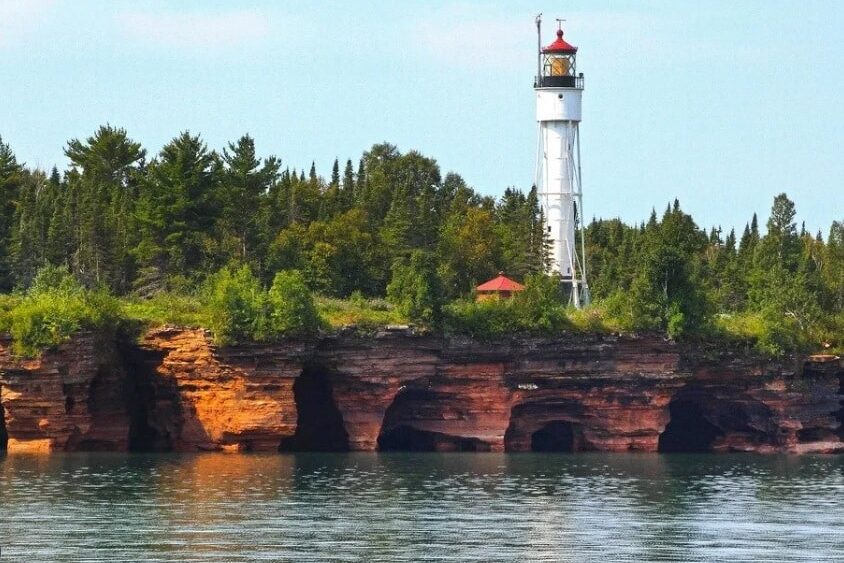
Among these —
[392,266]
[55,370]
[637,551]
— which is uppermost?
[392,266]

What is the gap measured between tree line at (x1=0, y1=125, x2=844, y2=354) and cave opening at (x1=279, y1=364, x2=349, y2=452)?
5665 millimetres

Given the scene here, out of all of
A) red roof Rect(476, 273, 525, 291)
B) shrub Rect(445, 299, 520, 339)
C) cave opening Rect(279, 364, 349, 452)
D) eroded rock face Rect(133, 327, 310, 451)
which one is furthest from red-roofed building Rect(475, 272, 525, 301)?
eroded rock face Rect(133, 327, 310, 451)

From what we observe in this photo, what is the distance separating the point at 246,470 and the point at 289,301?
12637 millimetres

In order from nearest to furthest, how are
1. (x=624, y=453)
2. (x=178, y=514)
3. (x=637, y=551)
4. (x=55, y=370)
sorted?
(x=637, y=551), (x=178, y=514), (x=55, y=370), (x=624, y=453)

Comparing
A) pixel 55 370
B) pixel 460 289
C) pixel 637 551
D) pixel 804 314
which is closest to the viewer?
pixel 637 551

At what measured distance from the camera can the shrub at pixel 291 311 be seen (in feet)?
273

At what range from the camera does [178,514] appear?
56.9 meters

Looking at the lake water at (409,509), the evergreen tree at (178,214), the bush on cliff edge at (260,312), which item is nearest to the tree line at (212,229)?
the evergreen tree at (178,214)

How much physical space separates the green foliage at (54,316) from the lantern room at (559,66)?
28.2 metres

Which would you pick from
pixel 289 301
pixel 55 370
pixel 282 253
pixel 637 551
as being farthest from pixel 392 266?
pixel 637 551

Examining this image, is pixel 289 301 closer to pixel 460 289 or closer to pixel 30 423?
pixel 30 423

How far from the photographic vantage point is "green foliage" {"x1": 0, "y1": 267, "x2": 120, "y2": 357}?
7944 centimetres

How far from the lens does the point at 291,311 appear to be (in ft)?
274

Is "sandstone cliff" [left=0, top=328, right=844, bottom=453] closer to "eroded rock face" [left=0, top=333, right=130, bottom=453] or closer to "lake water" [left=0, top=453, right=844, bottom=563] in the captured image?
"eroded rock face" [left=0, top=333, right=130, bottom=453]
